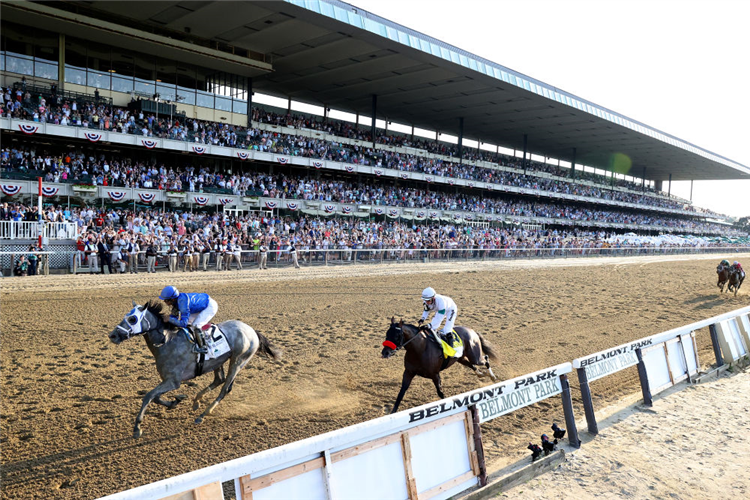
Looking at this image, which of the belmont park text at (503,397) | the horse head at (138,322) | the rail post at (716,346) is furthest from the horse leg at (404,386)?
the rail post at (716,346)

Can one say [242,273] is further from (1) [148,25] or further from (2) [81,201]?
(1) [148,25]

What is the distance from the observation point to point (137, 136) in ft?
82.1

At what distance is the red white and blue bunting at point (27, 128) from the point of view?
21422mm

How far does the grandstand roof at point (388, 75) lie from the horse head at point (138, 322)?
2230cm

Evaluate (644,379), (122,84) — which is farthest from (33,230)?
(644,379)

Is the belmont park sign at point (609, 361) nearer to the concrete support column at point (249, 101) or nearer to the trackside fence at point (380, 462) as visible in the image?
the trackside fence at point (380, 462)

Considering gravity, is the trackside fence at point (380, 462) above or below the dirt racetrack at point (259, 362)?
above

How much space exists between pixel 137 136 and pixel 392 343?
23.5 metres

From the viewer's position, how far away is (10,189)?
793 inches

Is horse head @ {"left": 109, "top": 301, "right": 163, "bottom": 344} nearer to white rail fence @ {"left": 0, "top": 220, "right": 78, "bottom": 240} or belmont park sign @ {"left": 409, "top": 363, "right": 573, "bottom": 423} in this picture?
belmont park sign @ {"left": 409, "top": 363, "right": 573, "bottom": 423}

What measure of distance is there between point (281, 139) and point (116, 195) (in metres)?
12.1

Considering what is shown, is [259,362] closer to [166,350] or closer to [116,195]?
[166,350]

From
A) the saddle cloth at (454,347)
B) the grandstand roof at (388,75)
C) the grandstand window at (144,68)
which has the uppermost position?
the grandstand roof at (388,75)

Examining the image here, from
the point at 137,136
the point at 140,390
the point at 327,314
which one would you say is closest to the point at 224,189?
the point at 137,136
